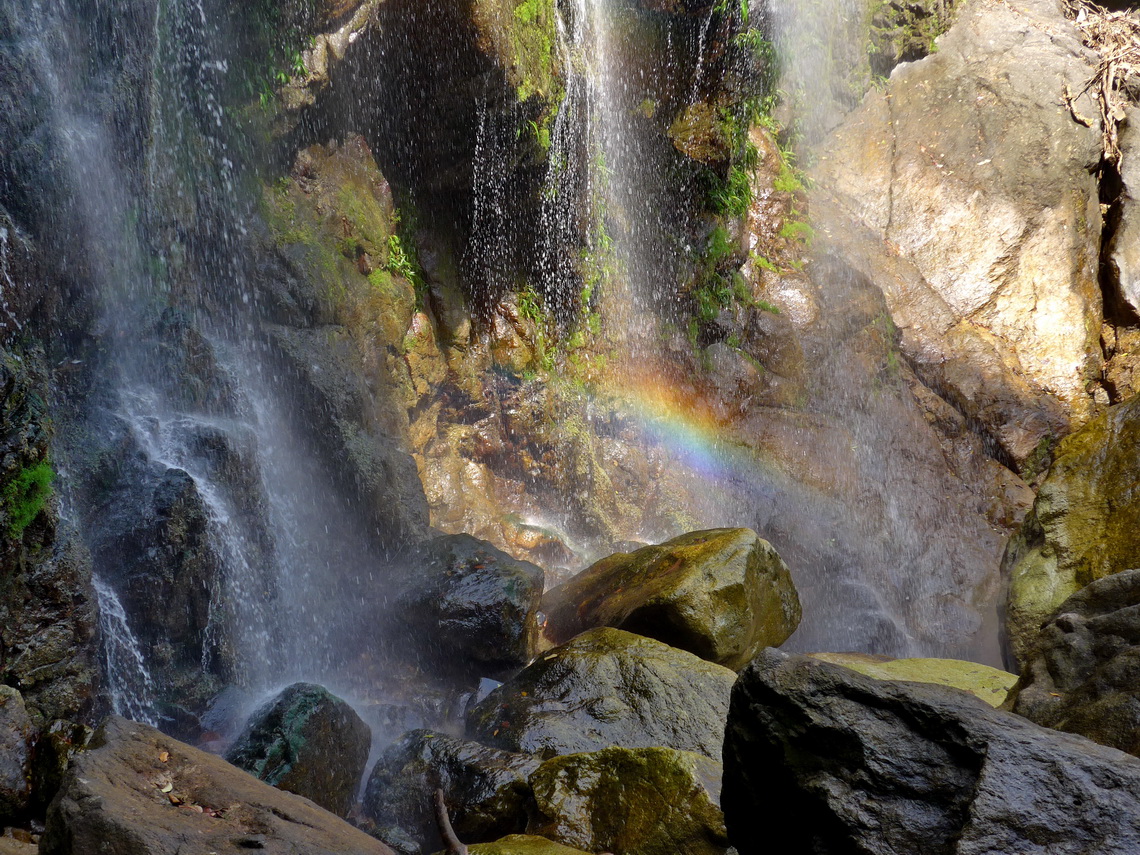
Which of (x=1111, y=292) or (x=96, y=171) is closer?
(x=96, y=171)

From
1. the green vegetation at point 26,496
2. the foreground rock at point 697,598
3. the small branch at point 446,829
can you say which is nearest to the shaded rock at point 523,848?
the small branch at point 446,829

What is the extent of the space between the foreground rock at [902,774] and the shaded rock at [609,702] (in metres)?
2.25

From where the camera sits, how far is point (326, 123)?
917cm

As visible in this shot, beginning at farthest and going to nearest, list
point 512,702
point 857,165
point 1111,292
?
1. point 857,165
2. point 1111,292
3. point 512,702

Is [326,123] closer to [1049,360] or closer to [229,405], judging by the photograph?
[229,405]

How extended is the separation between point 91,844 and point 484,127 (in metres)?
8.32

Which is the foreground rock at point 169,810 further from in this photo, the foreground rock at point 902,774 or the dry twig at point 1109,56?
the dry twig at point 1109,56

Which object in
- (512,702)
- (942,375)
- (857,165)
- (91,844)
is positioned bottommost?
(91,844)

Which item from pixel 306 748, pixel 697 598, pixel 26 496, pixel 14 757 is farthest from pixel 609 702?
pixel 26 496

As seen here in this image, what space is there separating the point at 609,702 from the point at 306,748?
1998 millimetres

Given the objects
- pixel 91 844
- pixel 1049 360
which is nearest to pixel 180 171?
pixel 91 844

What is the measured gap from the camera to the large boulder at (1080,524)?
6.46m

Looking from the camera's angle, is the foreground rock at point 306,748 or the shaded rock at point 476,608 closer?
the foreground rock at point 306,748

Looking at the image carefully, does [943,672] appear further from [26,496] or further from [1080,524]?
[26,496]
